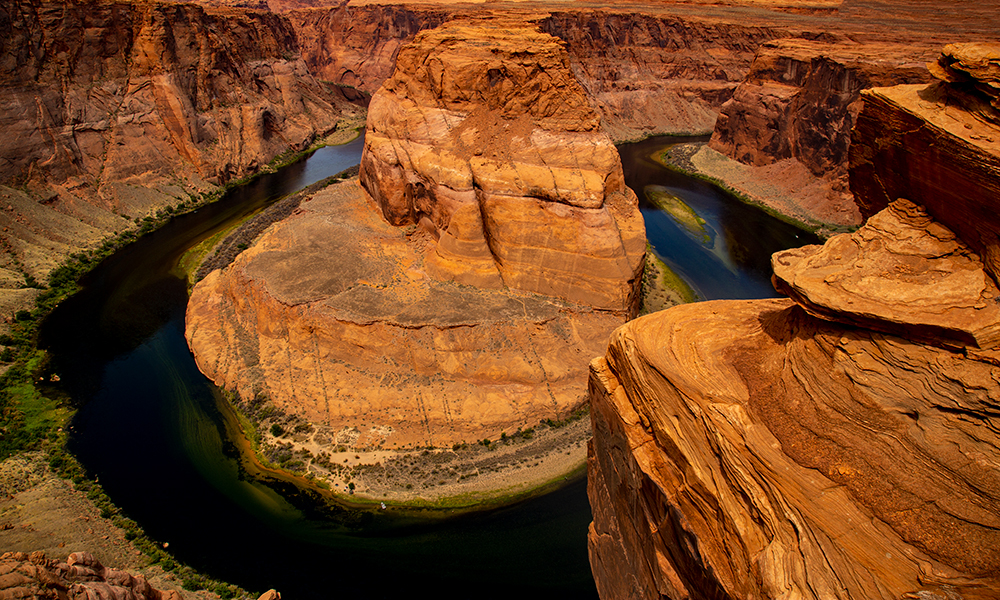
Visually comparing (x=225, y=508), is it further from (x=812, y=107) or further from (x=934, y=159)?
(x=812, y=107)

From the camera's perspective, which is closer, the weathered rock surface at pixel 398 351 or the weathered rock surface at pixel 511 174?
the weathered rock surface at pixel 398 351


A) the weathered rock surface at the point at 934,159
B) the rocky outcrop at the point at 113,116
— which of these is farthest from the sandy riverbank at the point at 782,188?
the rocky outcrop at the point at 113,116

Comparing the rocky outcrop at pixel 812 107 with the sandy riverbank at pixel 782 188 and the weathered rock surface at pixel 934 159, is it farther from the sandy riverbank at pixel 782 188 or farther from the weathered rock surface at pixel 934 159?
the weathered rock surface at pixel 934 159

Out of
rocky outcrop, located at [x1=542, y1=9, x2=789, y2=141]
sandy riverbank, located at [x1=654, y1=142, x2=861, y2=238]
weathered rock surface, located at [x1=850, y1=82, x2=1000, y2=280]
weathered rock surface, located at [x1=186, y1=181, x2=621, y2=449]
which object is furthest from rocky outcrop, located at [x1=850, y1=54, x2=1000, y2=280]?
rocky outcrop, located at [x1=542, y1=9, x2=789, y2=141]

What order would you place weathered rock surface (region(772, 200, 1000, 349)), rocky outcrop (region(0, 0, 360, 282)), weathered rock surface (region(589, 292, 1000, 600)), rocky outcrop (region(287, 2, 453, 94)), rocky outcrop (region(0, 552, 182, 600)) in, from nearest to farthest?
weathered rock surface (region(589, 292, 1000, 600))
weathered rock surface (region(772, 200, 1000, 349))
rocky outcrop (region(0, 552, 182, 600))
rocky outcrop (region(0, 0, 360, 282))
rocky outcrop (region(287, 2, 453, 94))

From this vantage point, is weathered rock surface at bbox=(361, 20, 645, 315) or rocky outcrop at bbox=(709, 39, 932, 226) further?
rocky outcrop at bbox=(709, 39, 932, 226)

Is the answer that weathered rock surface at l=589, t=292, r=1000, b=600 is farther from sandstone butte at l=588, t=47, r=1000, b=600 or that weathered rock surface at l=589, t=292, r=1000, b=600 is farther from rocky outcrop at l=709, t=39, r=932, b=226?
rocky outcrop at l=709, t=39, r=932, b=226
